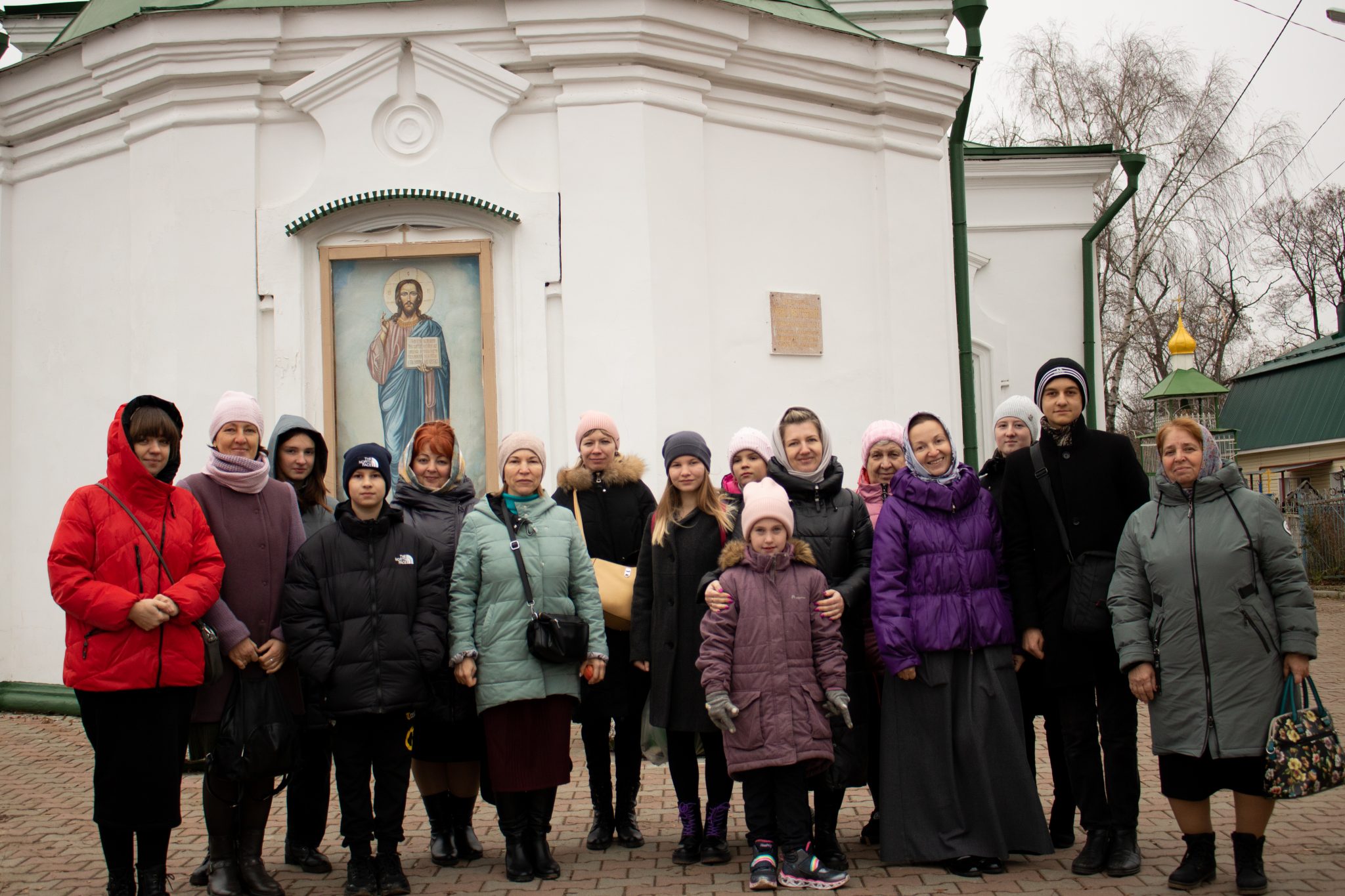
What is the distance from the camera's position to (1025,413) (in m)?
5.34

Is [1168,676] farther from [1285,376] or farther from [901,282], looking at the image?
[1285,376]

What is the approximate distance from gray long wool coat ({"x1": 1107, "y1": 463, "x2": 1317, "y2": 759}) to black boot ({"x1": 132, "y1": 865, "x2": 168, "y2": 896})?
3429 millimetres

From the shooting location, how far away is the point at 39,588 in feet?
27.7

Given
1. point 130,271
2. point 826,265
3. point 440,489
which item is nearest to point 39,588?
point 130,271

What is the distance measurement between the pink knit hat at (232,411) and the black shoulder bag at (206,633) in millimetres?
556

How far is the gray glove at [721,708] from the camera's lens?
4.50 metres

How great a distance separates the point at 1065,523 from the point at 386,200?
460 cm

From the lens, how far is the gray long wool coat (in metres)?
4.33

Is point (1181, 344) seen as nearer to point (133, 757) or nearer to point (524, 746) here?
point (524, 746)

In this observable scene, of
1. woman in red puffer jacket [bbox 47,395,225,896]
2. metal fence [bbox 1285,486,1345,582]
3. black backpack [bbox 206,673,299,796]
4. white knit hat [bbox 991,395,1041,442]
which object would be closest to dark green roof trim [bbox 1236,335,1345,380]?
metal fence [bbox 1285,486,1345,582]

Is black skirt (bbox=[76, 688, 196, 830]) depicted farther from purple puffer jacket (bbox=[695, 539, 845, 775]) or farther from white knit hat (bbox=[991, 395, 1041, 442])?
white knit hat (bbox=[991, 395, 1041, 442])

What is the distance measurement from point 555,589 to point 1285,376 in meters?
26.4

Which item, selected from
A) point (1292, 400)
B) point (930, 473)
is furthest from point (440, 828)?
point (1292, 400)

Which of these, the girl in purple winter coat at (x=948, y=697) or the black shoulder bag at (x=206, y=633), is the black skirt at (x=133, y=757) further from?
the girl in purple winter coat at (x=948, y=697)
